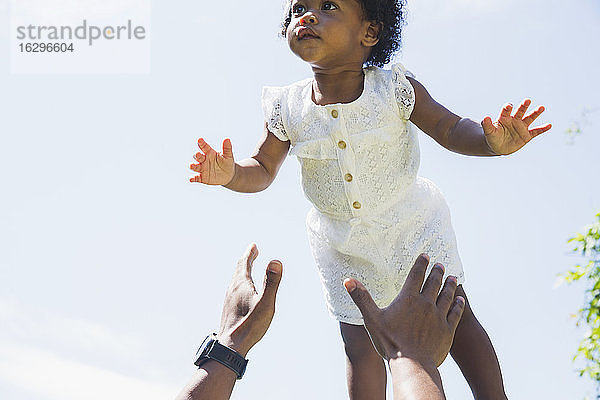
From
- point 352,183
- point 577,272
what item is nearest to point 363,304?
point 352,183

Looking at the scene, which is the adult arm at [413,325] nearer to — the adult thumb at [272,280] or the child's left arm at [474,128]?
the adult thumb at [272,280]

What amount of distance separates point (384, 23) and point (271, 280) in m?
1.31

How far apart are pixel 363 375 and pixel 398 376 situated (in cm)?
120

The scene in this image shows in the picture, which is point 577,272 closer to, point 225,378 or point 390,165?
point 390,165

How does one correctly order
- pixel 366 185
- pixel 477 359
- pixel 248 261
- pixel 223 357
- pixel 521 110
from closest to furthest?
pixel 223 357, pixel 248 261, pixel 521 110, pixel 477 359, pixel 366 185

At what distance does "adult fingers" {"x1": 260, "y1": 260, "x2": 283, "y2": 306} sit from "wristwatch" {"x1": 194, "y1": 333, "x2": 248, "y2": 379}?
108 mm

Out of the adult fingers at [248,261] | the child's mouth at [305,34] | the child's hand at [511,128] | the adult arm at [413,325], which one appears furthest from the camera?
the child's mouth at [305,34]

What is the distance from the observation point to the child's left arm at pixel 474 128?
2.05 m

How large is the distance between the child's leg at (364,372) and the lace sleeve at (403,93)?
67 centimetres

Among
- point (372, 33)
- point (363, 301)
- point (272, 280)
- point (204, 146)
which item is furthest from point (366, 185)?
point (363, 301)

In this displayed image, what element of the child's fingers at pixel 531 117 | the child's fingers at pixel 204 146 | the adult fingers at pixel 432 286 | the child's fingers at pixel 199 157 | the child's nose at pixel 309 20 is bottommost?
the adult fingers at pixel 432 286

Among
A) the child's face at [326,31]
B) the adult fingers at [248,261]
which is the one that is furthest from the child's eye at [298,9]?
the adult fingers at [248,261]

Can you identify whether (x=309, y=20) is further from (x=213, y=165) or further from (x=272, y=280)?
(x=272, y=280)

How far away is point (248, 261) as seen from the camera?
1621mm
